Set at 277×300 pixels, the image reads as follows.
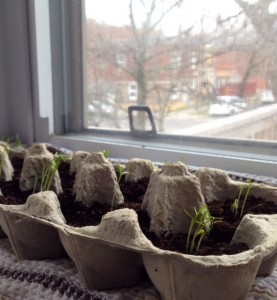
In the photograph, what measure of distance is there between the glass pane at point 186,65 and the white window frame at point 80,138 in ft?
0.08

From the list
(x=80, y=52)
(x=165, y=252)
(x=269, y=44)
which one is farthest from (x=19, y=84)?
(x=165, y=252)

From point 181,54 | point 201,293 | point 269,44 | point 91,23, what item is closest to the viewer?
point 201,293

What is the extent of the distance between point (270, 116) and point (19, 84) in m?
0.58

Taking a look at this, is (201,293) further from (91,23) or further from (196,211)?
(91,23)

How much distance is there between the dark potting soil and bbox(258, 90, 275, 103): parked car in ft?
0.94

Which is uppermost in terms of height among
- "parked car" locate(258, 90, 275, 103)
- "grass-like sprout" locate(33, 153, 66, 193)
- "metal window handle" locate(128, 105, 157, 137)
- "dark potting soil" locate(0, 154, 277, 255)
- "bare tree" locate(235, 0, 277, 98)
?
"bare tree" locate(235, 0, 277, 98)

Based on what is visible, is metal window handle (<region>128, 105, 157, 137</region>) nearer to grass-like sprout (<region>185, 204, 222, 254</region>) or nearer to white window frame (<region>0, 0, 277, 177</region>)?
white window frame (<region>0, 0, 277, 177</region>)

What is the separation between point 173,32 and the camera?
788 mm

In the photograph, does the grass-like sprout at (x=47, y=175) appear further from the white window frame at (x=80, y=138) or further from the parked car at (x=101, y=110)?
the parked car at (x=101, y=110)

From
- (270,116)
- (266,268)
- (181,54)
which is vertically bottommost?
(266,268)

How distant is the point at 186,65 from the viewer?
0.78 meters

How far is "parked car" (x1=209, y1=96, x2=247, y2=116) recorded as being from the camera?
2.39ft

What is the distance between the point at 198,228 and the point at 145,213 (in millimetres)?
79

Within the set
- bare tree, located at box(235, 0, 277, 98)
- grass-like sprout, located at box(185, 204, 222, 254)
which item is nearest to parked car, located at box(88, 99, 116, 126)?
bare tree, located at box(235, 0, 277, 98)
